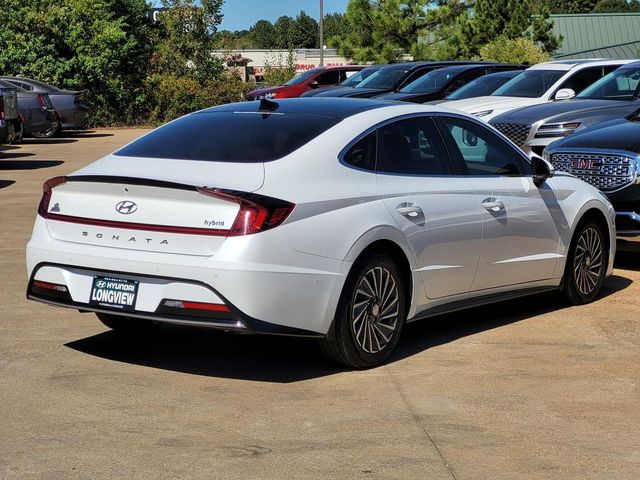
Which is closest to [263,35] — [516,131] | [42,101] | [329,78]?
[329,78]

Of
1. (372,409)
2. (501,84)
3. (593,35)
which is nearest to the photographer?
(372,409)

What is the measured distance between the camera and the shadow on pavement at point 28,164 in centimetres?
2116

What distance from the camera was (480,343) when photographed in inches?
310

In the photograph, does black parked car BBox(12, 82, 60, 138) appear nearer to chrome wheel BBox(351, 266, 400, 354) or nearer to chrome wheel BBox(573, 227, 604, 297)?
chrome wheel BBox(573, 227, 604, 297)

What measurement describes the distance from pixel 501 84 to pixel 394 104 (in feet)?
41.7

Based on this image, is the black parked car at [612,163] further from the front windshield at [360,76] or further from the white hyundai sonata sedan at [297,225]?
the front windshield at [360,76]

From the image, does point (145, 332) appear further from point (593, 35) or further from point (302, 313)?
point (593, 35)

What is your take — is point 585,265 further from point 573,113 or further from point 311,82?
point 311,82

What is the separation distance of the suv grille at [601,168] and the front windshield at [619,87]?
517 centimetres

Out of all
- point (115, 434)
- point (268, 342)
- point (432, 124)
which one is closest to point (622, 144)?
point (432, 124)

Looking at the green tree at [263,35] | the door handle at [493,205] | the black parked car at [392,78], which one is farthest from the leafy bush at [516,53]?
the green tree at [263,35]

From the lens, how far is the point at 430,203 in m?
7.49

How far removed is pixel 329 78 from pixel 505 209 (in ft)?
76.3

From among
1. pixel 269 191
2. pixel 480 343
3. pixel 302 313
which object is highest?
pixel 269 191
